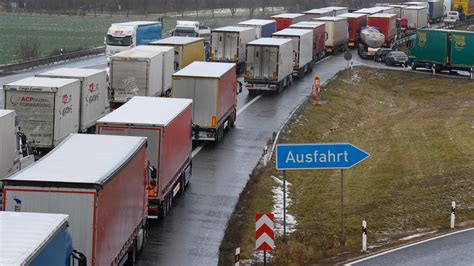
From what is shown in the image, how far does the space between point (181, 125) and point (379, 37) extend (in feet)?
189

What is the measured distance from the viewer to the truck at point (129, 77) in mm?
41906

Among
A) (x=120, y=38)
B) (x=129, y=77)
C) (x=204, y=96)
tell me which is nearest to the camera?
(x=204, y=96)

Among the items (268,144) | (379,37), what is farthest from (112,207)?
(379,37)

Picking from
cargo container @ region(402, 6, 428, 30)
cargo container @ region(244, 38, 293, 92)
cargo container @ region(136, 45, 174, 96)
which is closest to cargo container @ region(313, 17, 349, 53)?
cargo container @ region(402, 6, 428, 30)

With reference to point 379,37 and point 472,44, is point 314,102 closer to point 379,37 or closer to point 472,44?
point 472,44

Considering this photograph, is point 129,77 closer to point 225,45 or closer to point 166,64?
point 166,64

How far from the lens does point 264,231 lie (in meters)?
21.0

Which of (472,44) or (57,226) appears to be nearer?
(57,226)

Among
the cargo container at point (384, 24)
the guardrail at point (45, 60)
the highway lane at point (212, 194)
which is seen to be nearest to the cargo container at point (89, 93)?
the highway lane at point (212, 194)

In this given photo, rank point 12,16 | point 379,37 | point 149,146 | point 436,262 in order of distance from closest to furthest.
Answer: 1. point 436,262
2. point 149,146
3. point 379,37
4. point 12,16

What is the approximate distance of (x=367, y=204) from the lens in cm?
2938

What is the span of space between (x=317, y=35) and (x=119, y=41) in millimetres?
16360

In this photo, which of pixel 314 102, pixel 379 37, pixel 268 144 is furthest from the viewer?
pixel 379 37

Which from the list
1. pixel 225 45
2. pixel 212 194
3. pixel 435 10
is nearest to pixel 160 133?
pixel 212 194
